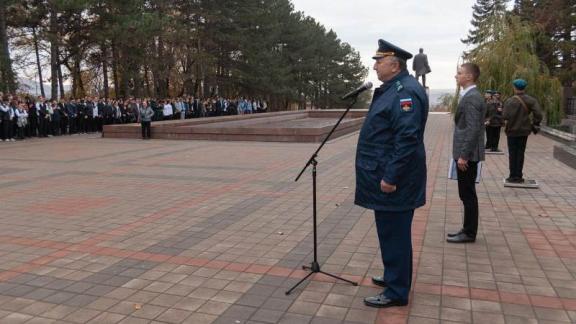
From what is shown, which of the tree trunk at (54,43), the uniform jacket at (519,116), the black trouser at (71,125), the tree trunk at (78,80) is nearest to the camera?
the uniform jacket at (519,116)

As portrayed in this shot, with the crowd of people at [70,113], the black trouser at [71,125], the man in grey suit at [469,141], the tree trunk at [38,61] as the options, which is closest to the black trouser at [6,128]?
the crowd of people at [70,113]

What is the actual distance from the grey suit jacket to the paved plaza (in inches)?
38.1

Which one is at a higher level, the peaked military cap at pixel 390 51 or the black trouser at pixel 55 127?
the peaked military cap at pixel 390 51

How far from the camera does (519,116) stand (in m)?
8.16

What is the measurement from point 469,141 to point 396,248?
195 centimetres

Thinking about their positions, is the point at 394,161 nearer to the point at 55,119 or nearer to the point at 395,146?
the point at 395,146

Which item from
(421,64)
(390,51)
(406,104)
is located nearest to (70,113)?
(421,64)

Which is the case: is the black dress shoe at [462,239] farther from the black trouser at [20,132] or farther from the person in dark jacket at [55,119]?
the person in dark jacket at [55,119]

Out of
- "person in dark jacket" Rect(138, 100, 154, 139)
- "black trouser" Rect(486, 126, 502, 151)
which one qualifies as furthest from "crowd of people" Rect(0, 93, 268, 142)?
"black trouser" Rect(486, 126, 502, 151)

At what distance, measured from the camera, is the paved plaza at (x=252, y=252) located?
A: 3824 millimetres

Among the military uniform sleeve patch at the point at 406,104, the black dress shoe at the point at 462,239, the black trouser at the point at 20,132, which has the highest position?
the military uniform sleeve patch at the point at 406,104

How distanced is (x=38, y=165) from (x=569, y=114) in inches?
879

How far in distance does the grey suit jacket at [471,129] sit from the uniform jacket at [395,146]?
1731 millimetres

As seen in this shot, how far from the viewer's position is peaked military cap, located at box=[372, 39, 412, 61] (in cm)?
365
